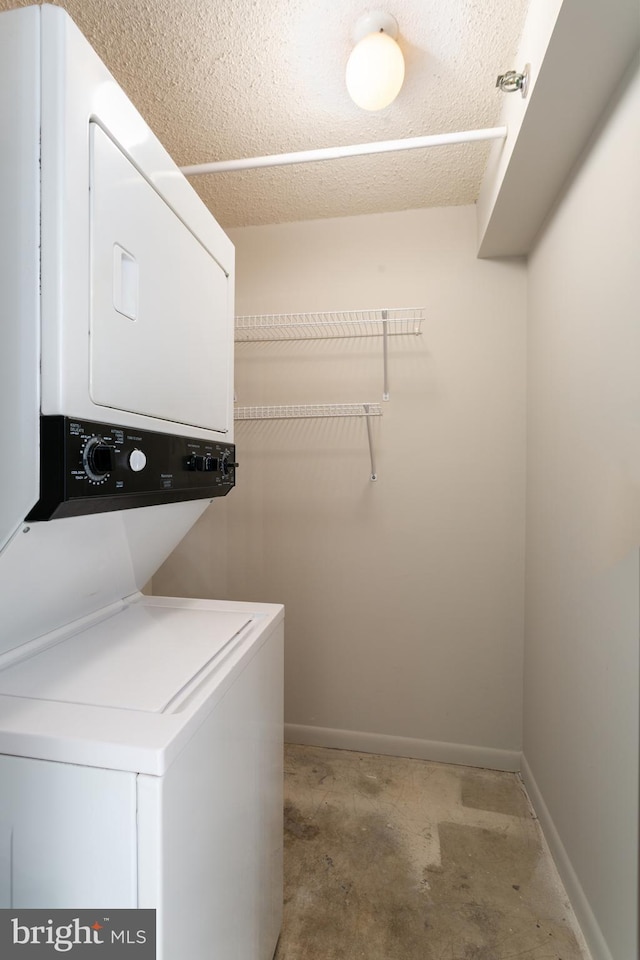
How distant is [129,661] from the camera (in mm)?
1254

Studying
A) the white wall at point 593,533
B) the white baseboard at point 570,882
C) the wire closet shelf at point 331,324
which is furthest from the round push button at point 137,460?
the white baseboard at point 570,882

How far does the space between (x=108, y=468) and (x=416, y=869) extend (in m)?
2.16

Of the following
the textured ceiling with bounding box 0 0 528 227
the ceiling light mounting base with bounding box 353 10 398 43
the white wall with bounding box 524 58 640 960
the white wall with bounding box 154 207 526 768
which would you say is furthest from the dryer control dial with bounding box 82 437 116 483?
the white wall with bounding box 154 207 526 768

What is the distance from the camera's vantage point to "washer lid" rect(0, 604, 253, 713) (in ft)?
3.45

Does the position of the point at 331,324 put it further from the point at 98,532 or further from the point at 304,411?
the point at 98,532

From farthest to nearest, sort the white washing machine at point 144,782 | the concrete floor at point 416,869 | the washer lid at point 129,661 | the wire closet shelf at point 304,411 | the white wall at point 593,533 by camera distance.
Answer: the wire closet shelf at point 304,411, the concrete floor at point 416,869, the white wall at point 593,533, the washer lid at point 129,661, the white washing machine at point 144,782

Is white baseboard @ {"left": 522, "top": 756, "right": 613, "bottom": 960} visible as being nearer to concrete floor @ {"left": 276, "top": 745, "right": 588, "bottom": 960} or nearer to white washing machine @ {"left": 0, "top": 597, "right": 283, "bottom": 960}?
concrete floor @ {"left": 276, "top": 745, "right": 588, "bottom": 960}

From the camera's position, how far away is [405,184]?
8.34 feet

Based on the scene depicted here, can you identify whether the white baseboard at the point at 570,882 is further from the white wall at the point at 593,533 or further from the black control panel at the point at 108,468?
the black control panel at the point at 108,468

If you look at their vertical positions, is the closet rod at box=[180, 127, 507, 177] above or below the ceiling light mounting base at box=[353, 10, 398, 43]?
below

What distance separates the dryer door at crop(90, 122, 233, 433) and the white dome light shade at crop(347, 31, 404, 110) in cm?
81

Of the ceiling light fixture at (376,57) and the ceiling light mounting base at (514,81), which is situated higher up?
the ceiling light fixture at (376,57)

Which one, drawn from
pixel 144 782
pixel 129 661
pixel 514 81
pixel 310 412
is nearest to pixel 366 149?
pixel 514 81

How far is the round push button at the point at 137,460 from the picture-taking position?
110 cm
